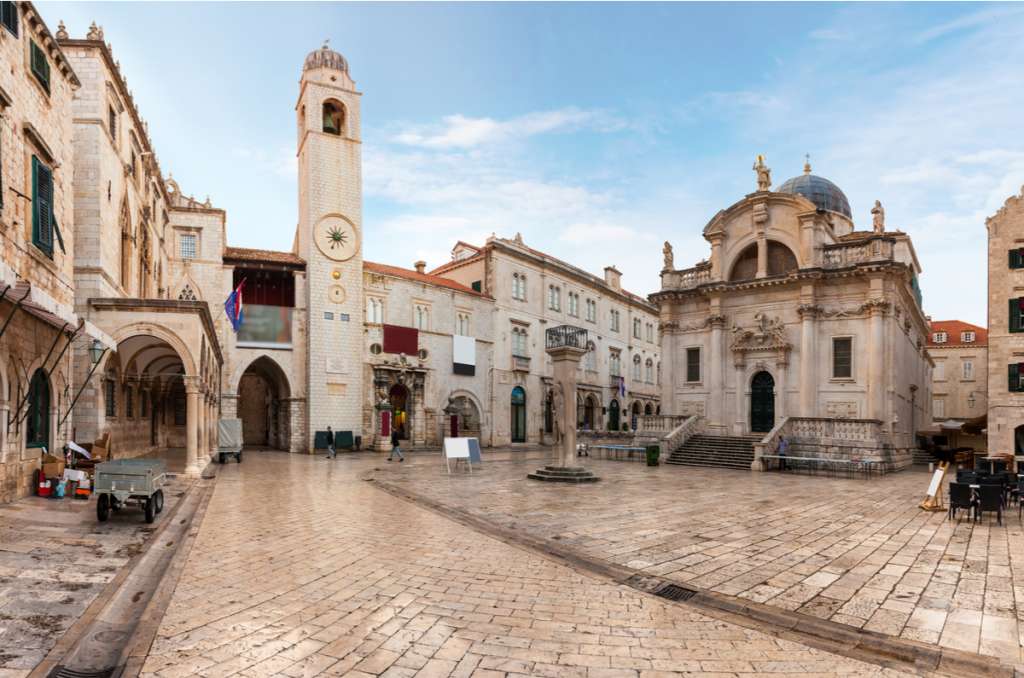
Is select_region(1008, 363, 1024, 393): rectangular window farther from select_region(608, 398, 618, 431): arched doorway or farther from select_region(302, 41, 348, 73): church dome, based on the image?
select_region(302, 41, 348, 73): church dome

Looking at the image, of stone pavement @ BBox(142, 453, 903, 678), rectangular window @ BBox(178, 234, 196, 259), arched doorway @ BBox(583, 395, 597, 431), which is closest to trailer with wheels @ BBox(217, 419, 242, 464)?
rectangular window @ BBox(178, 234, 196, 259)

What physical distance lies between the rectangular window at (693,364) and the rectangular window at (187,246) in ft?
85.5

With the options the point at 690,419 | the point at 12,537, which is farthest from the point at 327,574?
the point at 690,419

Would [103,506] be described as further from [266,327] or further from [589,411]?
A: [589,411]

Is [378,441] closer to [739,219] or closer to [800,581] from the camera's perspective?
[739,219]

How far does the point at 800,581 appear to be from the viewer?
7957 millimetres

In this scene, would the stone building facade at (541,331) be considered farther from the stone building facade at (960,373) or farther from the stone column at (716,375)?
the stone building facade at (960,373)

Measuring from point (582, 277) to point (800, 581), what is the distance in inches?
1652

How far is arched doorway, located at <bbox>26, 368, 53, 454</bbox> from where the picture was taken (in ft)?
44.0

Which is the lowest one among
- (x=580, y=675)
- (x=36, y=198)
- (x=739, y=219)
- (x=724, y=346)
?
(x=580, y=675)

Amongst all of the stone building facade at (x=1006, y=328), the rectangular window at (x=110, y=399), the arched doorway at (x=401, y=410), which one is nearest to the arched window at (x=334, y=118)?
the arched doorway at (x=401, y=410)

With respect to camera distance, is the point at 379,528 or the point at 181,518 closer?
the point at 379,528

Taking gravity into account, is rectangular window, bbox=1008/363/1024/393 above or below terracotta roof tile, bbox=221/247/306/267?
below

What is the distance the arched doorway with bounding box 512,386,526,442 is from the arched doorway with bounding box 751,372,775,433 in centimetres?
1707
